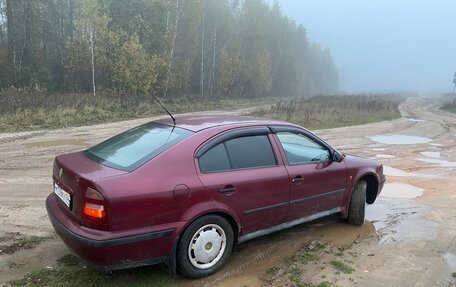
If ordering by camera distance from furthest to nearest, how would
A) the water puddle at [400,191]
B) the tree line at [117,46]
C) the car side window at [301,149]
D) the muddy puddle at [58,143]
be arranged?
the tree line at [117,46]
the muddy puddle at [58,143]
the water puddle at [400,191]
the car side window at [301,149]

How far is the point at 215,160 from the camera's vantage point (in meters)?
3.98

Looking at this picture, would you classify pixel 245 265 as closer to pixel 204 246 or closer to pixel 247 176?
pixel 204 246

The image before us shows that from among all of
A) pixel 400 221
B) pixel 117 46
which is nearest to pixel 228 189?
pixel 400 221

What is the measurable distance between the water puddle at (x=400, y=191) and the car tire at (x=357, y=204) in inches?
76.8

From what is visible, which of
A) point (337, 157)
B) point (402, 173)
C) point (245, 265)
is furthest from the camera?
point (402, 173)

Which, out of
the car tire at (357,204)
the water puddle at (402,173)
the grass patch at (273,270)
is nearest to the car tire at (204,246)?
the grass patch at (273,270)

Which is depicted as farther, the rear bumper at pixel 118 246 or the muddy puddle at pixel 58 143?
the muddy puddle at pixel 58 143

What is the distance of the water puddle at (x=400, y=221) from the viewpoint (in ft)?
17.2

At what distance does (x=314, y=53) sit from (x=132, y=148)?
109 m

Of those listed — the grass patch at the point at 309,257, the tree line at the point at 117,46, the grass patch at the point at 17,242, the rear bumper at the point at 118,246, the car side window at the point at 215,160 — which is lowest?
the grass patch at the point at 309,257

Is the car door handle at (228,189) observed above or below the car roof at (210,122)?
below

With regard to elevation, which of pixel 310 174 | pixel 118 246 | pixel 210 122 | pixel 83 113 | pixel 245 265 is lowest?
pixel 245 265

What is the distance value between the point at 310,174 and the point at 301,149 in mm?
422

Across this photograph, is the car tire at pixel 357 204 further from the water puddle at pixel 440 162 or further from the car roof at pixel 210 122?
the water puddle at pixel 440 162
